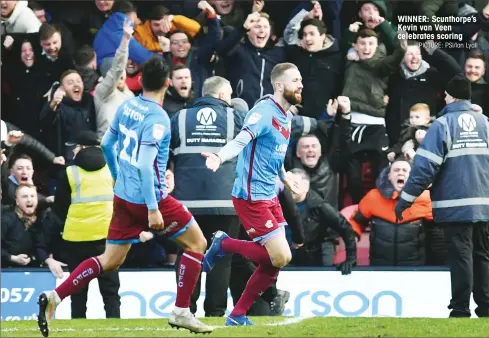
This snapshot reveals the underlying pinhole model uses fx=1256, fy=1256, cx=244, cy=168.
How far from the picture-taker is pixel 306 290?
→ 1466 centimetres

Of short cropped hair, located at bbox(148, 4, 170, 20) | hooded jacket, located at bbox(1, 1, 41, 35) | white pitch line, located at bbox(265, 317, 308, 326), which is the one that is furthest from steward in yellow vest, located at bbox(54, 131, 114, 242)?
hooded jacket, located at bbox(1, 1, 41, 35)

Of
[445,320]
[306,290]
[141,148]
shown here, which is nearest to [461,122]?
[445,320]

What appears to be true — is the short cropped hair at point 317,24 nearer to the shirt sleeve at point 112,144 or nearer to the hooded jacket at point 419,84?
the hooded jacket at point 419,84

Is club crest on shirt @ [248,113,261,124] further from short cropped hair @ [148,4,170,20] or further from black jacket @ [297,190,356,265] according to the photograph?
short cropped hair @ [148,4,170,20]

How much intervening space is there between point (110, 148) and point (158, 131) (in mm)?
686

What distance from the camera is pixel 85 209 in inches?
522

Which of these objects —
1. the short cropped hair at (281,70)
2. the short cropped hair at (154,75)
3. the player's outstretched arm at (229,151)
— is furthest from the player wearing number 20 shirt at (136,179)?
the short cropped hair at (281,70)

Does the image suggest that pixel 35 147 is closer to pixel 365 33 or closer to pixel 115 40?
pixel 115 40

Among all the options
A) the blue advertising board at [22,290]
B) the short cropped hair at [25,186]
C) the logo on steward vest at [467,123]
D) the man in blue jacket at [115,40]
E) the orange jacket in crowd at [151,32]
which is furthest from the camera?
the orange jacket in crowd at [151,32]

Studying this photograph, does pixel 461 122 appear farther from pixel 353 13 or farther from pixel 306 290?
pixel 353 13

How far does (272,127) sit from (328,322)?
76.0 inches

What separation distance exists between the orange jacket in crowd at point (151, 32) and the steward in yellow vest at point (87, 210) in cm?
381

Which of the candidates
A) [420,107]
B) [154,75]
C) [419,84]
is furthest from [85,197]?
[419,84]

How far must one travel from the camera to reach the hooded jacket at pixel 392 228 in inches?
573
